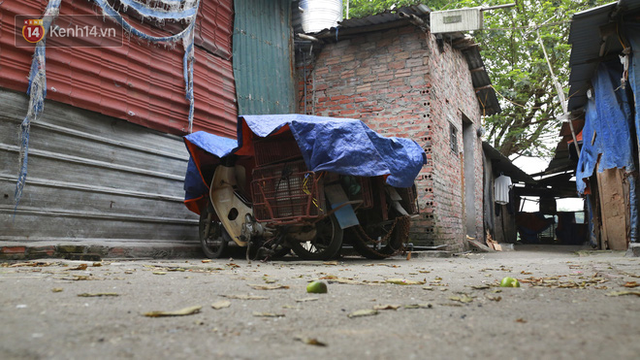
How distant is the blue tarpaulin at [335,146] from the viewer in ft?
16.6

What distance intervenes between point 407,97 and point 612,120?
11.0 ft

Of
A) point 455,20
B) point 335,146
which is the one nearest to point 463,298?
point 335,146

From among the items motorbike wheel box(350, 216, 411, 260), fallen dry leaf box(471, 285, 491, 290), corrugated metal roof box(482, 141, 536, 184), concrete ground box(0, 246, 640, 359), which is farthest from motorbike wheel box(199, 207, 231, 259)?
corrugated metal roof box(482, 141, 536, 184)

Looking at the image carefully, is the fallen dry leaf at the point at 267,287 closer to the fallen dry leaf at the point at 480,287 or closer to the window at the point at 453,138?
the fallen dry leaf at the point at 480,287

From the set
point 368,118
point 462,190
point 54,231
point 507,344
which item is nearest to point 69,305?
point 507,344

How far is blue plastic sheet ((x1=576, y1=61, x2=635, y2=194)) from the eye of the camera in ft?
23.1

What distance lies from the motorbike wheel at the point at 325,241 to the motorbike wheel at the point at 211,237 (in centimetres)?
103

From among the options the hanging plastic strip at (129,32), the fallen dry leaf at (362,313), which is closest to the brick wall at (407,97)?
the hanging plastic strip at (129,32)

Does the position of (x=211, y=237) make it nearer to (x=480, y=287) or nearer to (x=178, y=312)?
(x=480, y=287)

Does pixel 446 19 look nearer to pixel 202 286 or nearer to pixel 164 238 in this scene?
pixel 164 238

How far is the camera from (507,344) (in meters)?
1.48

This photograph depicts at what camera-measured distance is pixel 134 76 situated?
6062 mm

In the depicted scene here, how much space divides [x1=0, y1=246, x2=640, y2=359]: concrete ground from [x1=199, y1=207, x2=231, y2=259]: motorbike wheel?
10.3 ft

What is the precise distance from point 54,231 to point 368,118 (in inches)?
221
